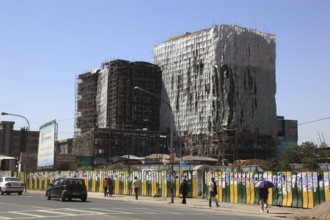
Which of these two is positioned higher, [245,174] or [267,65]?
[267,65]

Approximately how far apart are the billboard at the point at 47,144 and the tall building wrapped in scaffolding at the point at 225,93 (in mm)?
37266

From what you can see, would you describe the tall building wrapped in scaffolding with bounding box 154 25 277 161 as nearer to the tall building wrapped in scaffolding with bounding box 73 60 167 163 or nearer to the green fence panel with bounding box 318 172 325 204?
the tall building wrapped in scaffolding with bounding box 73 60 167 163

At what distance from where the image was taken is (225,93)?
92.7 m

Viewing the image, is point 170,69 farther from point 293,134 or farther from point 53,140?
point 293,134

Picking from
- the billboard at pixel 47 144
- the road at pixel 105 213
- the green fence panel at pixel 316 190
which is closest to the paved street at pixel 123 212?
the road at pixel 105 213

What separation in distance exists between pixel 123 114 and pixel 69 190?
72143mm

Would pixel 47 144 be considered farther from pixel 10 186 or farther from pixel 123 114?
pixel 123 114

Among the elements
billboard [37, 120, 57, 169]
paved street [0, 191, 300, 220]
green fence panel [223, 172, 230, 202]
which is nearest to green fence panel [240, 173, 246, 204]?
green fence panel [223, 172, 230, 202]

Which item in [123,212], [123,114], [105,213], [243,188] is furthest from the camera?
[123,114]

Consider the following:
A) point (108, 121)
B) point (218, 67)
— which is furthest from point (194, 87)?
point (108, 121)

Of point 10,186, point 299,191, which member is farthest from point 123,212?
point 10,186

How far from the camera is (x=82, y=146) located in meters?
105

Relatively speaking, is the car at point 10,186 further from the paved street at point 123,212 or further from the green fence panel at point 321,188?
the green fence panel at point 321,188

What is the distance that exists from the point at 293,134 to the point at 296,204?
150166mm
